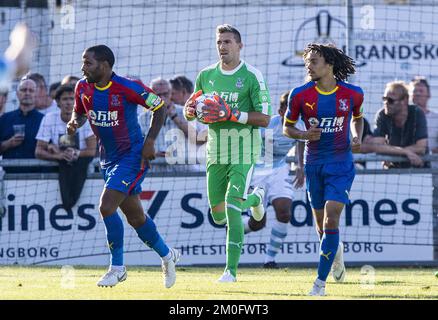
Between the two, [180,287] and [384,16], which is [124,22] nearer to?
[384,16]

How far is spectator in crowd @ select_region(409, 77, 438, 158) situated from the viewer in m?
17.0

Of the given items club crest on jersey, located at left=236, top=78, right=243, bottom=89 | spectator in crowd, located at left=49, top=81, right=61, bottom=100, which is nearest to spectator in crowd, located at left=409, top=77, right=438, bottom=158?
spectator in crowd, located at left=49, top=81, right=61, bottom=100

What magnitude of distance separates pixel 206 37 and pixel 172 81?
3.20m

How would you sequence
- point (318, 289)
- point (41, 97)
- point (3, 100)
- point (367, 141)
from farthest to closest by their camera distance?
point (3, 100) → point (41, 97) → point (367, 141) → point (318, 289)

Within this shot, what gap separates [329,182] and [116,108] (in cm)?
213

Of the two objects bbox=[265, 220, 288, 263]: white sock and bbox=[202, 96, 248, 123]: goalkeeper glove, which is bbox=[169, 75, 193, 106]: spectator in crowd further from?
bbox=[202, 96, 248, 123]: goalkeeper glove

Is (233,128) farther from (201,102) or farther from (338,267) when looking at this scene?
(338,267)

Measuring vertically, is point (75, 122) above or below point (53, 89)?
below

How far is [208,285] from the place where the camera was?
11.5 meters

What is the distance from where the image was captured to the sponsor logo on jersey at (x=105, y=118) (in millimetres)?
11117

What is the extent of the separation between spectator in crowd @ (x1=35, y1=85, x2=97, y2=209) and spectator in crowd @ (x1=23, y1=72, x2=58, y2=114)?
43.5 inches

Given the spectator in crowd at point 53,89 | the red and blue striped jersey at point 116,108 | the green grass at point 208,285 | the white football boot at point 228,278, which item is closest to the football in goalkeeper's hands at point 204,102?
the red and blue striped jersey at point 116,108

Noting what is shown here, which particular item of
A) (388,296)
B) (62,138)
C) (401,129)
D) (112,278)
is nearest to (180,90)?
(62,138)
